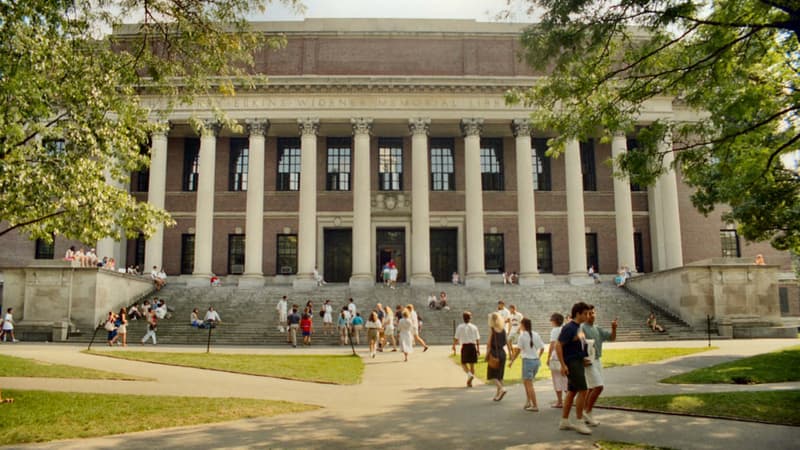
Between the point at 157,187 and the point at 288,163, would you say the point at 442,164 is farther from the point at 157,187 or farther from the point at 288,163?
the point at 157,187

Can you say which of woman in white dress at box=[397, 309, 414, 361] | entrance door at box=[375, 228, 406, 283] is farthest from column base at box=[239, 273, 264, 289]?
woman in white dress at box=[397, 309, 414, 361]

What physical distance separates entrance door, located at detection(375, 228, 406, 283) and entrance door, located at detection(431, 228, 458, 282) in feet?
6.47

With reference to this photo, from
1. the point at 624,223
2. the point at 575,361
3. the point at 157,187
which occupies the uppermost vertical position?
the point at 157,187

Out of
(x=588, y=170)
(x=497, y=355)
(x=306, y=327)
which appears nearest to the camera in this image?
(x=497, y=355)

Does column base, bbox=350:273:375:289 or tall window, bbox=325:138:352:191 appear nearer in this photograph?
column base, bbox=350:273:375:289

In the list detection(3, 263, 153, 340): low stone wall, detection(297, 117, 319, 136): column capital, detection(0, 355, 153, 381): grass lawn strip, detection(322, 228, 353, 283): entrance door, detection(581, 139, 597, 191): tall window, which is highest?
detection(297, 117, 319, 136): column capital

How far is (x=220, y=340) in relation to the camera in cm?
2555

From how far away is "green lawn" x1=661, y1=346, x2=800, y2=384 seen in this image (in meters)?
13.8

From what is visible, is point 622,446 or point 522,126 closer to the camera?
point 622,446

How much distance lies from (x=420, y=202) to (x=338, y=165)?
7572mm

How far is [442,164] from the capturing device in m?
40.7

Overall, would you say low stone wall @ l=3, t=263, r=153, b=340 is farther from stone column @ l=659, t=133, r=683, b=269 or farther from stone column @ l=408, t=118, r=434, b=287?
stone column @ l=659, t=133, r=683, b=269

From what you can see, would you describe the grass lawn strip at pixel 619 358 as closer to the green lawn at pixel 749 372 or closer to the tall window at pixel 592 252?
the green lawn at pixel 749 372

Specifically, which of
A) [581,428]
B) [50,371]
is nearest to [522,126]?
[50,371]
